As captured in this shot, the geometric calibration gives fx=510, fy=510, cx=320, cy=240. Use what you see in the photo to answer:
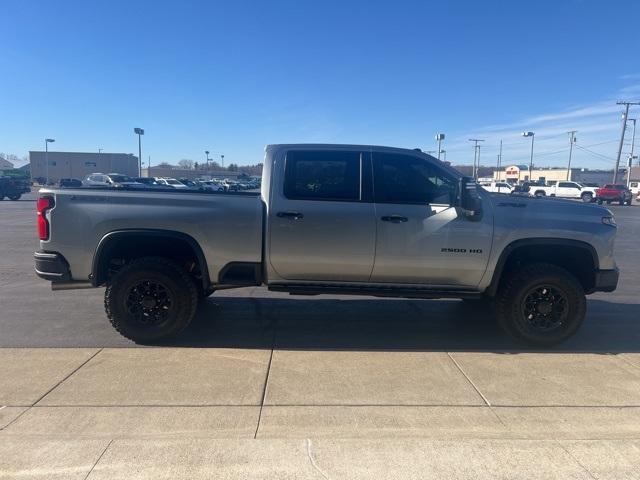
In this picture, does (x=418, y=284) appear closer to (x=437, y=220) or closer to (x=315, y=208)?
(x=437, y=220)

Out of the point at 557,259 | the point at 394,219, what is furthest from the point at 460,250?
the point at 557,259

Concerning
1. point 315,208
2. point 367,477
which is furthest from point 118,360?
point 367,477

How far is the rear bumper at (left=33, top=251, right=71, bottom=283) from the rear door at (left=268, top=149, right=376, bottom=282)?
2093 mm

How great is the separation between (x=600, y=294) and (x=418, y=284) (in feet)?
14.6

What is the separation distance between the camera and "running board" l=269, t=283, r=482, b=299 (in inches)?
208

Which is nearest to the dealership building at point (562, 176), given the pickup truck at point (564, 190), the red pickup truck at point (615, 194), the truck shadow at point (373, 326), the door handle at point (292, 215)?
the pickup truck at point (564, 190)

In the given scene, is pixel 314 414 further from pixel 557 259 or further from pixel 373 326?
pixel 557 259

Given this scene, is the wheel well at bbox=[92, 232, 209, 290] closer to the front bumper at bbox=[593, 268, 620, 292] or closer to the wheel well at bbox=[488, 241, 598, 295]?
the wheel well at bbox=[488, 241, 598, 295]

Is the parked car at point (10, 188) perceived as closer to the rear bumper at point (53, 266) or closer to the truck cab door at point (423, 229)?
the rear bumper at point (53, 266)

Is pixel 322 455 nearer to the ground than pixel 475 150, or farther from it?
nearer to the ground

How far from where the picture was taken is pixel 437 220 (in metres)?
5.12

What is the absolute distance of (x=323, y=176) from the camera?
5.34 m

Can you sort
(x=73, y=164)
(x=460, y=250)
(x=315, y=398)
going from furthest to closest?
1. (x=73, y=164)
2. (x=460, y=250)
3. (x=315, y=398)

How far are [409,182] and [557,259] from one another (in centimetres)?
186
